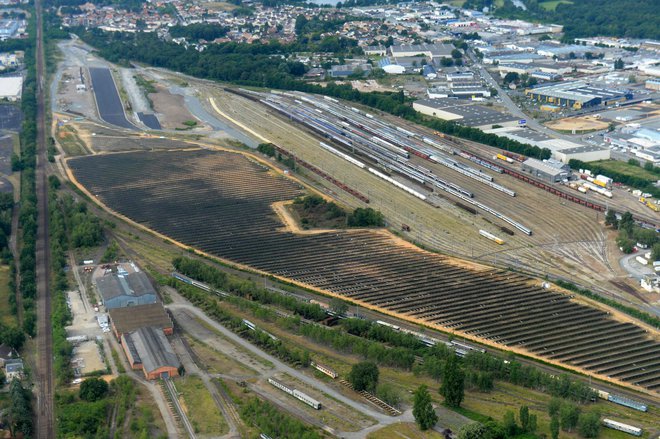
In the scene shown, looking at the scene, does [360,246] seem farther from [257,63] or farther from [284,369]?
[257,63]

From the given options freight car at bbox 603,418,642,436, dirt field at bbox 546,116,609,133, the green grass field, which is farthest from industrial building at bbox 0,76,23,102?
freight car at bbox 603,418,642,436

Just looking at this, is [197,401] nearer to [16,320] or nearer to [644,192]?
[16,320]

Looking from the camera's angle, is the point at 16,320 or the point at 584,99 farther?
the point at 584,99

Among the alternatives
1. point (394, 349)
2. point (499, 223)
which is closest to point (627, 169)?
point (499, 223)

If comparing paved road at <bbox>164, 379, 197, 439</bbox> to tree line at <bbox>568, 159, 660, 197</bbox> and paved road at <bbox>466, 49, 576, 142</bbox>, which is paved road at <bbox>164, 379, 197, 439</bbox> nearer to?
tree line at <bbox>568, 159, 660, 197</bbox>

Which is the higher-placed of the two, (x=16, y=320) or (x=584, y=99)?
(x=584, y=99)

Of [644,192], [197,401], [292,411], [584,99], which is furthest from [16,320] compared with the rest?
[584,99]
